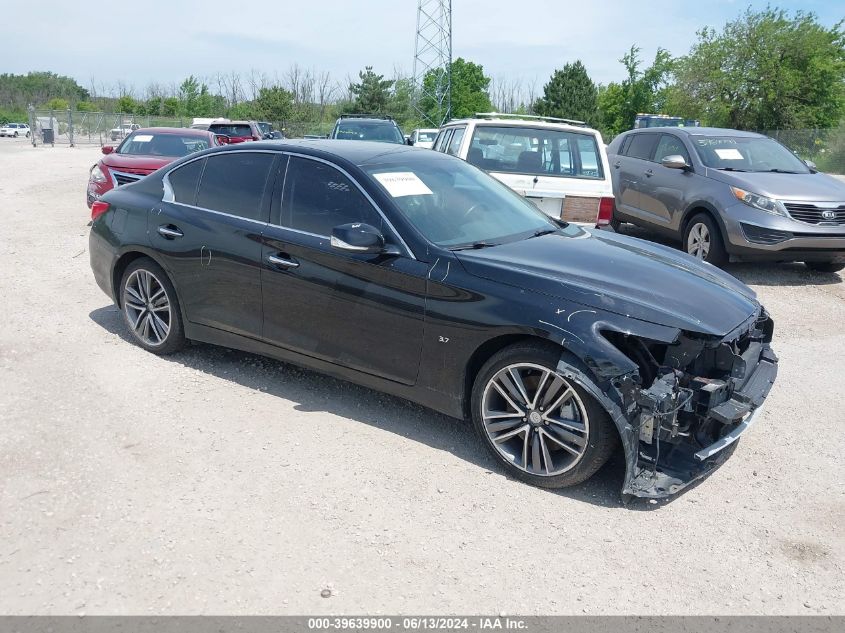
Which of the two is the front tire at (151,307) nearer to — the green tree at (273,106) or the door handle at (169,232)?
the door handle at (169,232)

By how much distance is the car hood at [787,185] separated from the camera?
8.91 metres

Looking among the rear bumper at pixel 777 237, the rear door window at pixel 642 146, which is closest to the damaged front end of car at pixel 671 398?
the rear bumper at pixel 777 237

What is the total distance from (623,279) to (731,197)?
576 cm

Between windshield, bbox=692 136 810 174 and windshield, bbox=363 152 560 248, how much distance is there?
546cm

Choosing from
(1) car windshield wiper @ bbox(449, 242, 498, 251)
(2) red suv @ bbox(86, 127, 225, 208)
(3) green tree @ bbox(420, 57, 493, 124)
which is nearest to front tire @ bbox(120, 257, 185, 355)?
(1) car windshield wiper @ bbox(449, 242, 498, 251)

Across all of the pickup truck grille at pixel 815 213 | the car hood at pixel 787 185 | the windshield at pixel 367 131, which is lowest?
the pickup truck grille at pixel 815 213

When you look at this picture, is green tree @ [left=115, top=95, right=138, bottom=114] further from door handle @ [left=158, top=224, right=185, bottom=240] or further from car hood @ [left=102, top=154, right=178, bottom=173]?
door handle @ [left=158, top=224, right=185, bottom=240]

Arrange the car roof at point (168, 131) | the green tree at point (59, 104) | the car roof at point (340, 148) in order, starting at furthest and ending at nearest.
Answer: the green tree at point (59, 104) < the car roof at point (168, 131) < the car roof at point (340, 148)

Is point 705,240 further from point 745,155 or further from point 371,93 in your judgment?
point 371,93

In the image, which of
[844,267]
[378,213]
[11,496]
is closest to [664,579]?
[378,213]

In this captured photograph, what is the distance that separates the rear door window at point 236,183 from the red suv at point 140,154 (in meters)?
5.86

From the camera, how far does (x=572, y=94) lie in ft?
209

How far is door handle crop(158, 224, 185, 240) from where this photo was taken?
537 centimetres

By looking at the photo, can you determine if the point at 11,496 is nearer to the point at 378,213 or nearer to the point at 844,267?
the point at 378,213
